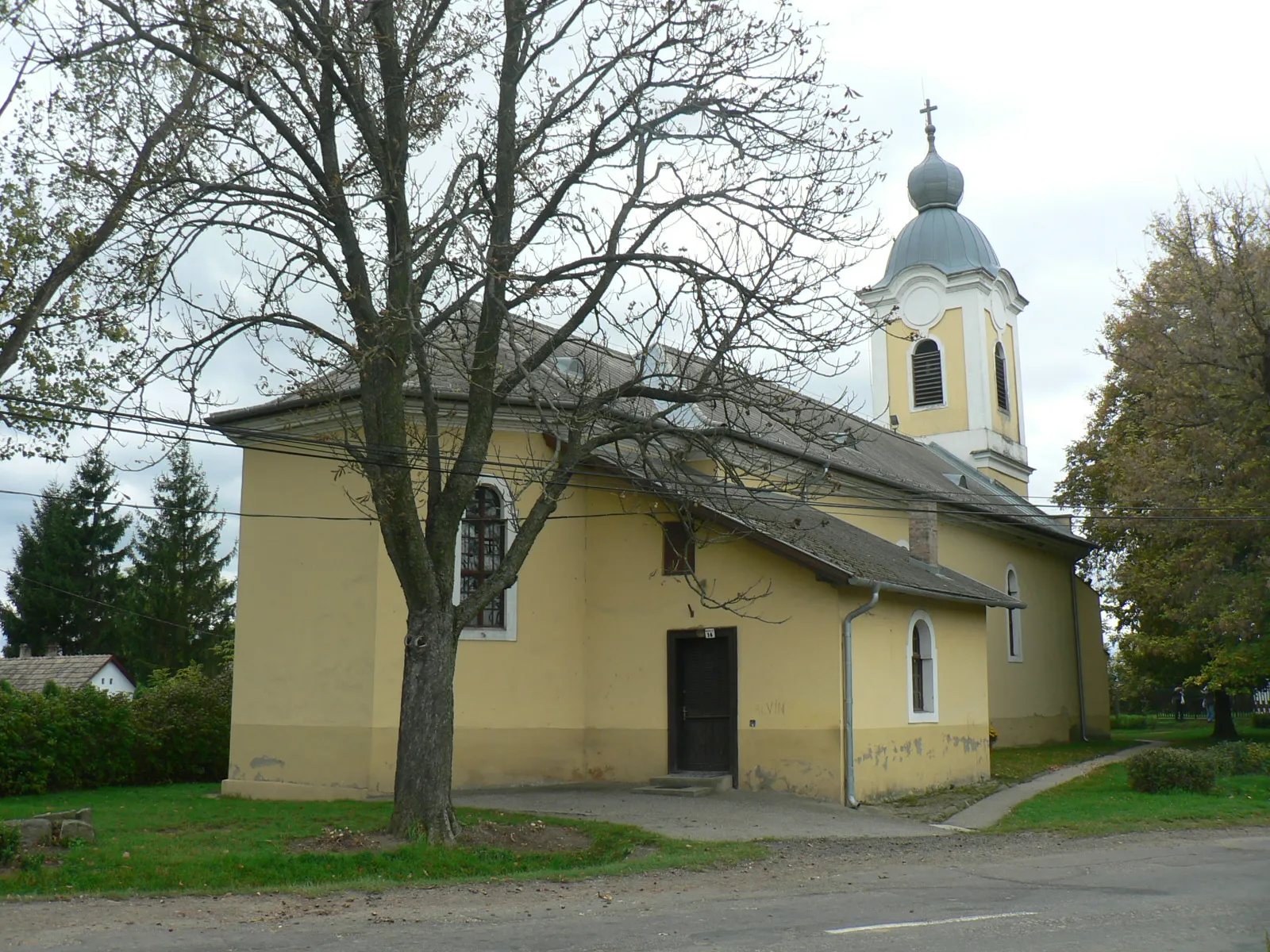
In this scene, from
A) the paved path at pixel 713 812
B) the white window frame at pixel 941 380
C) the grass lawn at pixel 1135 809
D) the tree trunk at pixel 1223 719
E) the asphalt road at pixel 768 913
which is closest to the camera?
the asphalt road at pixel 768 913

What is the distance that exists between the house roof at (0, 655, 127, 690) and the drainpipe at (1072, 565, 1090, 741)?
2793cm

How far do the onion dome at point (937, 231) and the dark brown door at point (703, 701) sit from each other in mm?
22252

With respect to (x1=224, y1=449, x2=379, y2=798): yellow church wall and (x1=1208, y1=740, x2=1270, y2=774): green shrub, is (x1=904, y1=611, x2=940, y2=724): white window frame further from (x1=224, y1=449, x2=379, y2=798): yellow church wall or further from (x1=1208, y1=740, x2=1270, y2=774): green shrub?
(x1=224, y1=449, x2=379, y2=798): yellow church wall

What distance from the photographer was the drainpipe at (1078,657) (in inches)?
1323

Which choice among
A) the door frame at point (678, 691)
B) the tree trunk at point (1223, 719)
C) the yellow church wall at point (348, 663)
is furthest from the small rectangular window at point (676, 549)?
the tree trunk at point (1223, 719)

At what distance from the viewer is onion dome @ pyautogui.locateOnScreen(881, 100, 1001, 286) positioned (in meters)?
36.8

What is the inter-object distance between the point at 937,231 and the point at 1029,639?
13.7m

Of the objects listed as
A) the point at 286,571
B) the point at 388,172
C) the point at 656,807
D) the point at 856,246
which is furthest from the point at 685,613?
the point at 388,172

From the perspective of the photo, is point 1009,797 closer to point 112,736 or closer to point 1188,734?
point 112,736

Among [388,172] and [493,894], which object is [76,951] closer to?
[493,894]

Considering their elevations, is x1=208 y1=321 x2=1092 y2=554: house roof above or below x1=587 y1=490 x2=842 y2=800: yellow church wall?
above

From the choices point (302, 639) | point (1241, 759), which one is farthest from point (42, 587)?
point (1241, 759)

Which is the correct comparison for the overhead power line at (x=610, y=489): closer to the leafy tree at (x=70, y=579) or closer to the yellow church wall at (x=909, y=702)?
the yellow church wall at (x=909, y=702)

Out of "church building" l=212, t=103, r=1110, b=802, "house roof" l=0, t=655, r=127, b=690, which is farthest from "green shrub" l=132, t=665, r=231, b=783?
"house roof" l=0, t=655, r=127, b=690
